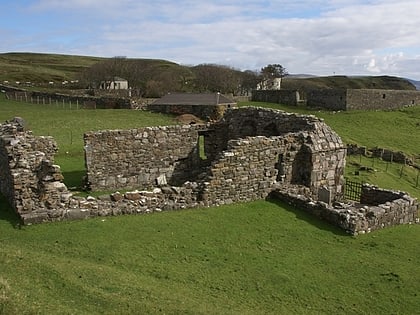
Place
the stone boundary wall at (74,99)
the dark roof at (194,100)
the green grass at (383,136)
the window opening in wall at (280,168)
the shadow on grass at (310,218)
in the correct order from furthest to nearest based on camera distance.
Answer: the stone boundary wall at (74,99)
the dark roof at (194,100)
the green grass at (383,136)
the window opening in wall at (280,168)
the shadow on grass at (310,218)

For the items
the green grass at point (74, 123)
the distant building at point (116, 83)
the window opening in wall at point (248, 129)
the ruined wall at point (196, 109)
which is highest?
the distant building at point (116, 83)

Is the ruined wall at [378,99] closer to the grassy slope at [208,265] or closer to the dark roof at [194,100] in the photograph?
the dark roof at [194,100]

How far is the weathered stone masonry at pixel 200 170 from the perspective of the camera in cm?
1566

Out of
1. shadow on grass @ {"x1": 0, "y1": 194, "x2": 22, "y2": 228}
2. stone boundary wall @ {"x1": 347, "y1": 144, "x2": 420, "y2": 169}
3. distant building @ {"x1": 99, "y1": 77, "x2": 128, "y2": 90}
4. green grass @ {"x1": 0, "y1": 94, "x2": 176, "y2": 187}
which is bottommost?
stone boundary wall @ {"x1": 347, "y1": 144, "x2": 420, "y2": 169}

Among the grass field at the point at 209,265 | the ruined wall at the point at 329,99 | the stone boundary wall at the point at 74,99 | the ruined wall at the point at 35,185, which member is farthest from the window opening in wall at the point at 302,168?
the ruined wall at the point at 329,99

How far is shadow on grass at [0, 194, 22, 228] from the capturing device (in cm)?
1523

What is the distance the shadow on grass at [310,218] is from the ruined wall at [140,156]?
5.95 meters

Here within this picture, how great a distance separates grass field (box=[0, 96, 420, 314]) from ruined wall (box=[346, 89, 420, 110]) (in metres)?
42.1

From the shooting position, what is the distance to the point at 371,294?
12.6 meters

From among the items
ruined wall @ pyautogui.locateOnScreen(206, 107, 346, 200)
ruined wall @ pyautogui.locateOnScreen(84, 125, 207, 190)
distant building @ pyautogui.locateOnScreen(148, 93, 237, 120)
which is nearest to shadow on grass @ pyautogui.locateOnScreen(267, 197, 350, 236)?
ruined wall @ pyautogui.locateOnScreen(206, 107, 346, 200)

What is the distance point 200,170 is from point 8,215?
1052cm

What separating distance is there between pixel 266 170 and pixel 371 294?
8.05 meters

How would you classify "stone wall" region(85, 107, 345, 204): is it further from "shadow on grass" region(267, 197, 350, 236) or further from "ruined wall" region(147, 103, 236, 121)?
"ruined wall" region(147, 103, 236, 121)

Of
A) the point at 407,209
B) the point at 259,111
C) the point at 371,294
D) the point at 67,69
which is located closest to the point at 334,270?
the point at 371,294
